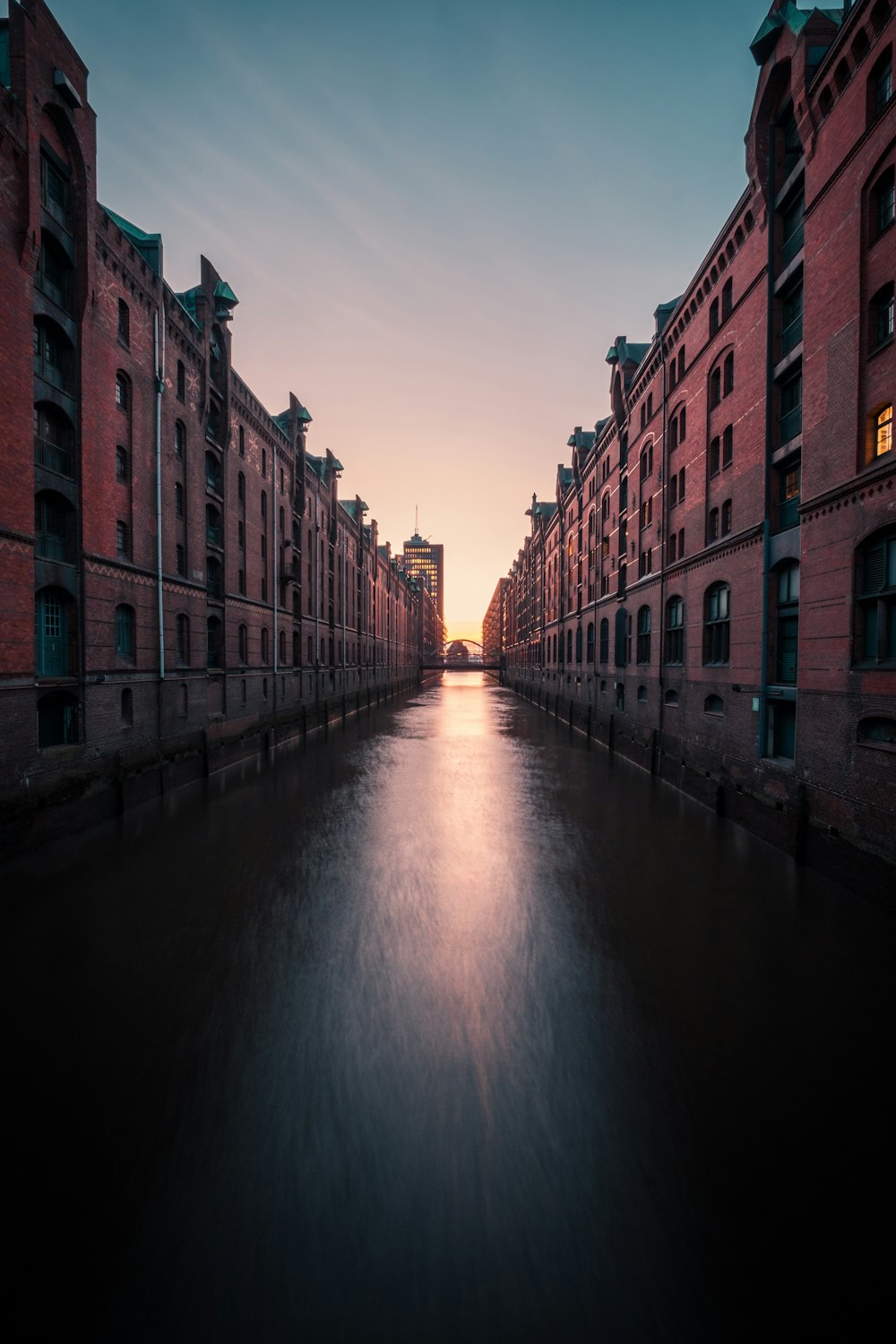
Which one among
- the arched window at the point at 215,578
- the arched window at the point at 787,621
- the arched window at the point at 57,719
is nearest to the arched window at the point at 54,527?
the arched window at the point at 57,719

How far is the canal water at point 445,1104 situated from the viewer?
3.17 metres

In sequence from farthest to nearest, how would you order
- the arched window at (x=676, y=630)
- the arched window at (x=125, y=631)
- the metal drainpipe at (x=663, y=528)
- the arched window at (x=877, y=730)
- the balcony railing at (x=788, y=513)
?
the metal drainpipe at (x=663, y=528) < the arched window at (x=676, y=630) < the arched window at (x=125, y=631) < the balcony railing at (x=788, y=513) < the arched window at (x=877, y=730)

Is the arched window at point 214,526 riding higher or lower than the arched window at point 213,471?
lower

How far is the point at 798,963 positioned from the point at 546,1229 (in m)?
4.97

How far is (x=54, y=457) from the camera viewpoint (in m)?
13.9

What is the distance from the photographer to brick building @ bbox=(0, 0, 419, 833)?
12.2m

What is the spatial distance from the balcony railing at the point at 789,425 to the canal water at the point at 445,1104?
32.0ft

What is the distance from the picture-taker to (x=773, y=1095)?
4.67 m

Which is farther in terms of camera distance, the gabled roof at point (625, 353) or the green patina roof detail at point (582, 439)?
the green patina roof detail at point (582, 439)

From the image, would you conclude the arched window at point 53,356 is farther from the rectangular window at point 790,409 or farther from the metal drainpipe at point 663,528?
the metal drainpipe at point 663,528


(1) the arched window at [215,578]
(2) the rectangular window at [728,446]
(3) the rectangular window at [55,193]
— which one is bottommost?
(1) the arched window at [215,578]

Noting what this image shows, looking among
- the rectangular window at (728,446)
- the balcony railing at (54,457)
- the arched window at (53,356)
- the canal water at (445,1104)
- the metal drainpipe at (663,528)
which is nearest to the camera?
the canal water at (445,1104)

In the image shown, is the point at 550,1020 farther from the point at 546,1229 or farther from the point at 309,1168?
the point at 309,1168

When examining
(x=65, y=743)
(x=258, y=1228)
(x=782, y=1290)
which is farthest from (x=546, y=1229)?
(x=65, y=743)
